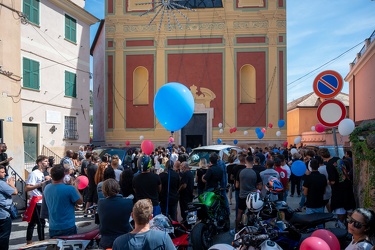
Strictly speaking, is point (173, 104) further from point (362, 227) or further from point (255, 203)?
point (362, 227)

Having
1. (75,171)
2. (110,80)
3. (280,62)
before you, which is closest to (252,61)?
(280,62)

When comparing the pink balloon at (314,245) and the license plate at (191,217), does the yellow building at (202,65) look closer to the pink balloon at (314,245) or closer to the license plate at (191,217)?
the license plate at (191,217)

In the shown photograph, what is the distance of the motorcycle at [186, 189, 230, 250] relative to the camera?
269 inches

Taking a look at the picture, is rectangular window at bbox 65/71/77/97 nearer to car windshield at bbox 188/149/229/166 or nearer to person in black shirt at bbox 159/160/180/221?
car windshield at bbox 188/149/229/166

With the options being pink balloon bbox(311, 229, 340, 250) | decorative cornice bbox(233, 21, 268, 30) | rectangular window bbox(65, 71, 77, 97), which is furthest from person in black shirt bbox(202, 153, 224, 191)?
decorative cornice bbox(233, 21, 268, 30)

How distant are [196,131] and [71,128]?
9037 millimetres

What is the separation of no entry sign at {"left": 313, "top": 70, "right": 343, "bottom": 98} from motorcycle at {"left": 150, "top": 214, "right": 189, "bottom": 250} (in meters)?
3.62

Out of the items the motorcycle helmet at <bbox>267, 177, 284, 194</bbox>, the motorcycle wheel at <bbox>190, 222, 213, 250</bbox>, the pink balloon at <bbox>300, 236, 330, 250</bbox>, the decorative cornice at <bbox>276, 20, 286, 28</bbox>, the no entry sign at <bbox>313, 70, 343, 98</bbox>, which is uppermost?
the decorative cornice at <bbox>276, 20, 286, 28</bbox>

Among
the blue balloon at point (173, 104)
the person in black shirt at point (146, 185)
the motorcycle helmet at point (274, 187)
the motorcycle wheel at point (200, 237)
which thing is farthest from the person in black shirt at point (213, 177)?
the motorcycle helmet at point (274, 187)

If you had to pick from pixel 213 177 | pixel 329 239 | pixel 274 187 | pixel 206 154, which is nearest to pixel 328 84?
pixel 274 187

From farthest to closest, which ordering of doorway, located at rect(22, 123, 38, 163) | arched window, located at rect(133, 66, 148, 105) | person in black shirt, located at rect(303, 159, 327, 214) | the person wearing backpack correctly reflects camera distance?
arched window, located at rect(133, 66, 148, 105), doorway, located at rect(22, 123, 38, 163), person in black shirt, located at rect(303, 159, 327, 214), the person wearing backpack

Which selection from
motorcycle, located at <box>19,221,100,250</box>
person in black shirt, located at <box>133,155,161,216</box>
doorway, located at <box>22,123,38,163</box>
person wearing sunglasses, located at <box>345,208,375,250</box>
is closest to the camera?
person wearing sunglasses, located at <box>345,208,375,250</box>

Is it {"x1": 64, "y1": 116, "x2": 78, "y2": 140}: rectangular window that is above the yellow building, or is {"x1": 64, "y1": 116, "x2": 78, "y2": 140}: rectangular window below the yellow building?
below

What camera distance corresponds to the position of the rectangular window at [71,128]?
847 inches
